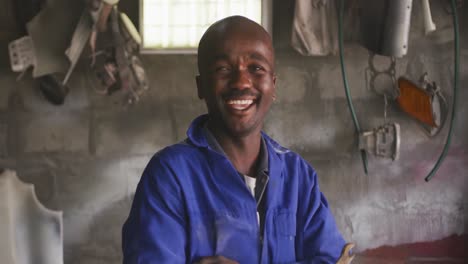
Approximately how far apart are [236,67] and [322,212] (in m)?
0.39

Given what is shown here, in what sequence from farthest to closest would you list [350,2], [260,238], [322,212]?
[350,2] < [322,212] < [260,238]

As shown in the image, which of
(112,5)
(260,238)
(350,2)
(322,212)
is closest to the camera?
(260,238)

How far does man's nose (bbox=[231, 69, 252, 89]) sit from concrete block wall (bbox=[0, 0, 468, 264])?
→ 125 centimetres

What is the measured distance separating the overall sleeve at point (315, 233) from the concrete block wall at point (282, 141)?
3.82 ft

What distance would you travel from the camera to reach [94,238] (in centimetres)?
254

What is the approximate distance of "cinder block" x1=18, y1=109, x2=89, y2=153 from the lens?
8.33ft

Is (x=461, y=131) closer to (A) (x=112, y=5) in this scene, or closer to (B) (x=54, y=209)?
(A) (x=112, y=5)

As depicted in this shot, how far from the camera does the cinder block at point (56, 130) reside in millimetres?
2539

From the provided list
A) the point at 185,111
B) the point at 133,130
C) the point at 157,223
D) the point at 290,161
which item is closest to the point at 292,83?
the point at 185,111

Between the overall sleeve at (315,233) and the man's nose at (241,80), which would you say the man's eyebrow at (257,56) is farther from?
the overall sleeve at (315,233)

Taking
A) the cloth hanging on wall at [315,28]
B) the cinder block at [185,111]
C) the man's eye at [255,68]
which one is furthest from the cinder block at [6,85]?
the man's eye at [255,68]

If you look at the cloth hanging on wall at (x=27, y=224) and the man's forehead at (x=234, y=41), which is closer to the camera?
the man's forehead at (x=234, y=41)

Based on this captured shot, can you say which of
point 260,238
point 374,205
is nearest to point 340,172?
point 374,205

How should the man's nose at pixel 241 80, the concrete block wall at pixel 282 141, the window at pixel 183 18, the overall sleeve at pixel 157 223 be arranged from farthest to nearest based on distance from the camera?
the concrete block wall at pixel 282 141 < the window at pixel 183 18 < the man's nose at pixel 241 80 < the overall sleeve at pixel 157 223
